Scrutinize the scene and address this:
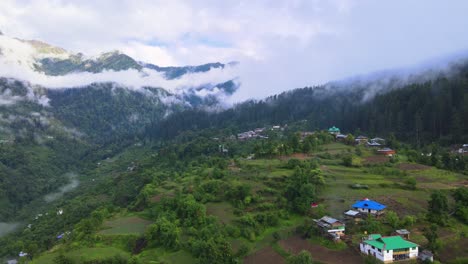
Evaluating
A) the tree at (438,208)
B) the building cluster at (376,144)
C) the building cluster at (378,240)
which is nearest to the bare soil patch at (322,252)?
the building cluster at (378,240)

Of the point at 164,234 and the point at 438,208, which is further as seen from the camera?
the point at 164,234

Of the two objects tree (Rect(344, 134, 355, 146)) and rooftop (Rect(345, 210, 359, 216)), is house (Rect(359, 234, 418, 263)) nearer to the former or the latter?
rooftop (Rect(345, 210, 359, 216))

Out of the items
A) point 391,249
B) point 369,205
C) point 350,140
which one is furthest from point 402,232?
point 350,140

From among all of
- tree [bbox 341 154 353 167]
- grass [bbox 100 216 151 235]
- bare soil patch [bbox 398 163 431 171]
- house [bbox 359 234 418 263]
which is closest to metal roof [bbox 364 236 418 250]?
house [bbox 359 234 418 263]

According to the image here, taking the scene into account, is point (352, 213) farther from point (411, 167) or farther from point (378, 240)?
point (411, 167)

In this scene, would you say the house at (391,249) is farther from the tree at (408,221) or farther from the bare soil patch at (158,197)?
the bare soil patch at (158,197)

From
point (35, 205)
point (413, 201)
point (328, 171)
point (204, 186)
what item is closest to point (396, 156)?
point (328, 171)

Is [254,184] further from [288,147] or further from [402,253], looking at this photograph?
[402,253]
